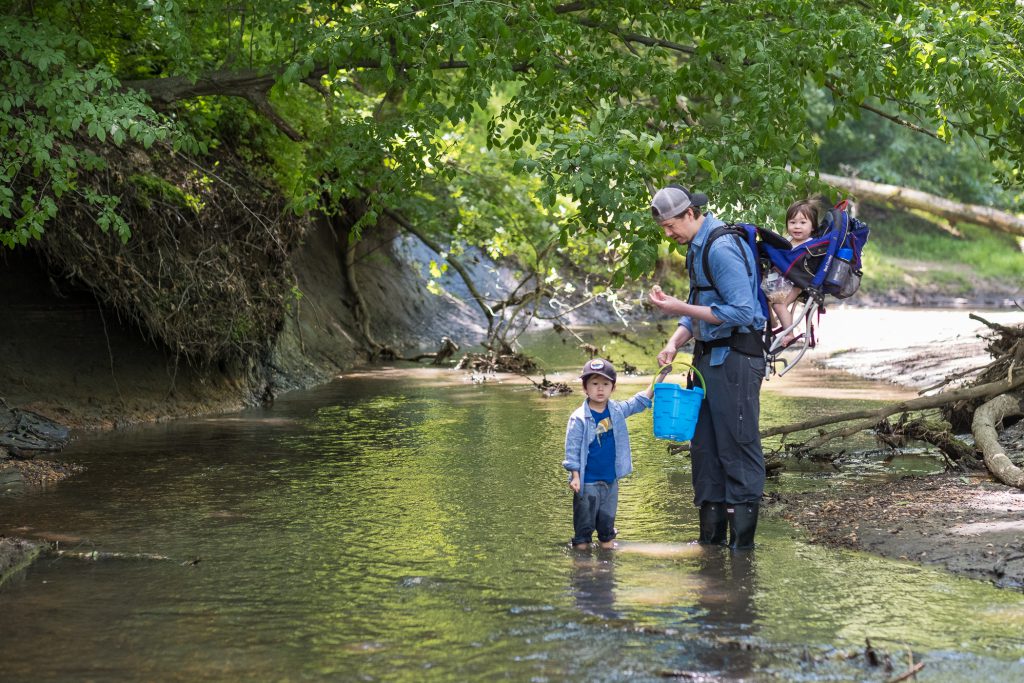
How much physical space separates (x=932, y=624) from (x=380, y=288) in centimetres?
1789

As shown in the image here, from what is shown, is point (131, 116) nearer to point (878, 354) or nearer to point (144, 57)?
point (144, 57)

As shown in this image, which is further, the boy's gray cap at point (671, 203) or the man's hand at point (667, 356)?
the boy's gray cap at point (671, 203)

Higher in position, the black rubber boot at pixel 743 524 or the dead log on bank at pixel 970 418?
the dead log on bank at pixel 970 418

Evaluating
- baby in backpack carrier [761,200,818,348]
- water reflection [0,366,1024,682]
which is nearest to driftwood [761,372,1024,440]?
water reflection [0,366,1024,682]

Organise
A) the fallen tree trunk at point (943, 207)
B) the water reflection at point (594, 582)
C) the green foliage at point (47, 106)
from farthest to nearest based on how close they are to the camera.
A: 1. the fallen tree trunk at point (943, 207)
2. the green foliage at point (47, 106)
3. the water reflection at point (594, 582)

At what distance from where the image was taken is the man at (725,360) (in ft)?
21.3

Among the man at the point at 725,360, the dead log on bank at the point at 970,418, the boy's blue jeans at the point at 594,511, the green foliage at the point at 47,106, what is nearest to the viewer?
the man at the point at 725,360

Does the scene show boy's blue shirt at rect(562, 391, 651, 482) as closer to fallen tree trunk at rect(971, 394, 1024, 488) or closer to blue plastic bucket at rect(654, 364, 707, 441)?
blue plastic bucket at rect(654, 364, 707, 441)

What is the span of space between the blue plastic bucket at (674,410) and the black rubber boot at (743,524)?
0.57m

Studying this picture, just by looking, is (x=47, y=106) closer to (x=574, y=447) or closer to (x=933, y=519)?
(x=574, y=447)

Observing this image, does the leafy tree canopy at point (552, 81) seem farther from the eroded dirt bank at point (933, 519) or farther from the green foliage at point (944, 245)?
the green foliage at point (944, 245)

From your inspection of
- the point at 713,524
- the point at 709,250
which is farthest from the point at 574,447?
the point at 709,250

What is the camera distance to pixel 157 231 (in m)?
12.1

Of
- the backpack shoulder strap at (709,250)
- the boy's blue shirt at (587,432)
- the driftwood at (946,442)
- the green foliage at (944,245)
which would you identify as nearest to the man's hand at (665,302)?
the backpack shoulder strap at (709,250)
